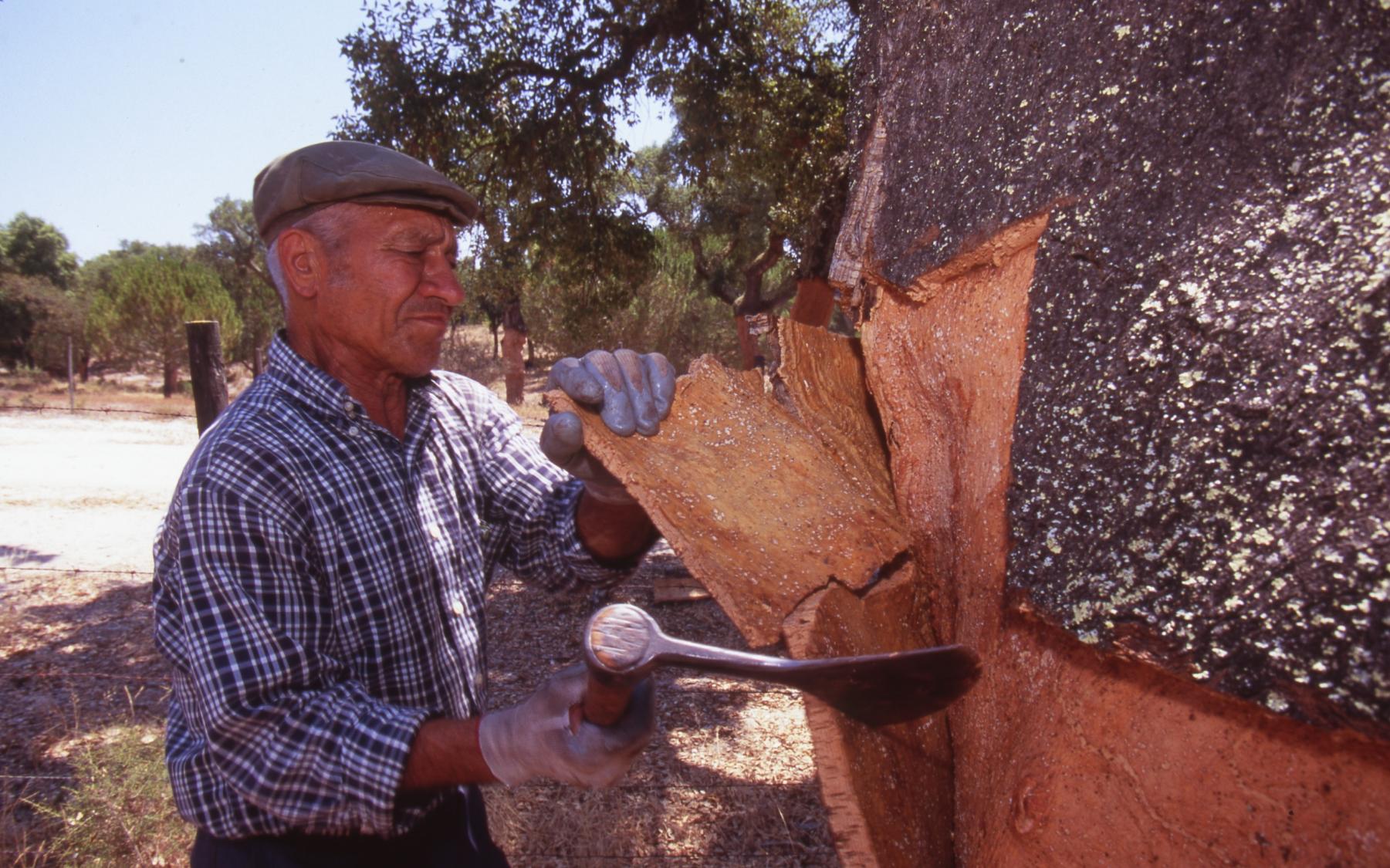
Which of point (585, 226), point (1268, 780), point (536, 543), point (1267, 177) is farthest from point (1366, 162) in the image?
point (585, 226)

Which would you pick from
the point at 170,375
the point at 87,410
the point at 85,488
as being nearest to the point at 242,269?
the point at 170,375

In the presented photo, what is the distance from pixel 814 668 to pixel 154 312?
980 inches

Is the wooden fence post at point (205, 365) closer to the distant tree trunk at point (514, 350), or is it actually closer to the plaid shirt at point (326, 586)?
the plaid shirt at point (326, 586)

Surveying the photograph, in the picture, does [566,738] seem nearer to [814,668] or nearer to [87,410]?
[814,668]

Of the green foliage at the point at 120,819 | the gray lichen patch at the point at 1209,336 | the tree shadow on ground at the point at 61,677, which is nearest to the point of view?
the gray lichen patch at the point at 1209,336

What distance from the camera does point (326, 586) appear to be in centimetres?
156

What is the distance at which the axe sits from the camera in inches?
40.7

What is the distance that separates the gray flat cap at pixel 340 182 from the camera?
1697mm

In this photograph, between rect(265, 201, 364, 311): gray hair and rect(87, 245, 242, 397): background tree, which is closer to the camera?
rect(265, 201, 364, 311): gray hair

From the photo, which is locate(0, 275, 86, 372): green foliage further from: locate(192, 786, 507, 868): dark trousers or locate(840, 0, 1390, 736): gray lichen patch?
locate(840, 0, 1390, 736): gray lichen patch

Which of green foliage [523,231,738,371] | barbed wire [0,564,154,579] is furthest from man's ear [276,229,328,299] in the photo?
green foliage [523,231,738,371]

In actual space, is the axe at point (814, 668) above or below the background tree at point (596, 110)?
below

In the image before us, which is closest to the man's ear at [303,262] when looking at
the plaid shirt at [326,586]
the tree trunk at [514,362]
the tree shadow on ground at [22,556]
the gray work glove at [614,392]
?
the plaid shirt at [326,586]

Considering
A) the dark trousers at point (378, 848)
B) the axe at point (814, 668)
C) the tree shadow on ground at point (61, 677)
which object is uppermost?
the axe at point (814, 668)
